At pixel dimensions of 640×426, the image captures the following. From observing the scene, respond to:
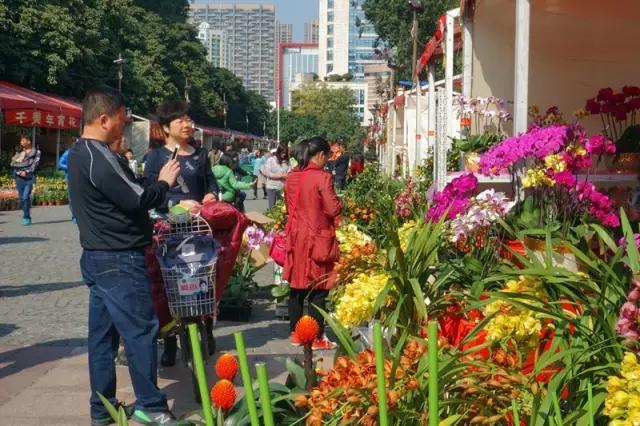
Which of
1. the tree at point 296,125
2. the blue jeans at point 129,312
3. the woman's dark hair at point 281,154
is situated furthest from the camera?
the tree at point 296,125

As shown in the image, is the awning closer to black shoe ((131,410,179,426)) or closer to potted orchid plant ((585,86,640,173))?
potted orchid plant ((585,86,640,173))

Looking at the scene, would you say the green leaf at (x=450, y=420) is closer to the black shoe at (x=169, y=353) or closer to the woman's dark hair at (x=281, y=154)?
the black shoe at (x=169, y=353)

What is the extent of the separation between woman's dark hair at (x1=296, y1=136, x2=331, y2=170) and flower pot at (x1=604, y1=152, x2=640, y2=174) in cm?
233

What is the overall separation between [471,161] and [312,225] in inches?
60.5

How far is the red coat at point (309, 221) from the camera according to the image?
271 inches

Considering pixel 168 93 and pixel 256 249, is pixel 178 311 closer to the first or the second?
pixel 256 249

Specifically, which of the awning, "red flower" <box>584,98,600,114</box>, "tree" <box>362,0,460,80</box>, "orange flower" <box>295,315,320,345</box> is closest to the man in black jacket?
"orange flower" <box>295,315,320,345</box>

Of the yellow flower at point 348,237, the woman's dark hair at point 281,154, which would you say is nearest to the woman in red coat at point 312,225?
the yellow flower at point 348,237

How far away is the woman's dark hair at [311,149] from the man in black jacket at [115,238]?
221cm

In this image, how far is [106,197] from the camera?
15.6 feet

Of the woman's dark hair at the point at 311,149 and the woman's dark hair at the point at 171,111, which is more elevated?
→ the woman's dark hair at the point at 171,111

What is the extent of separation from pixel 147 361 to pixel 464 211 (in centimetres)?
193

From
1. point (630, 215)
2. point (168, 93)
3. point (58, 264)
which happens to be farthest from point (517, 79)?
point (168, 93)

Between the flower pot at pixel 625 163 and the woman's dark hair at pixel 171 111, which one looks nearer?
the woman's dark hair at pixel 171 111
